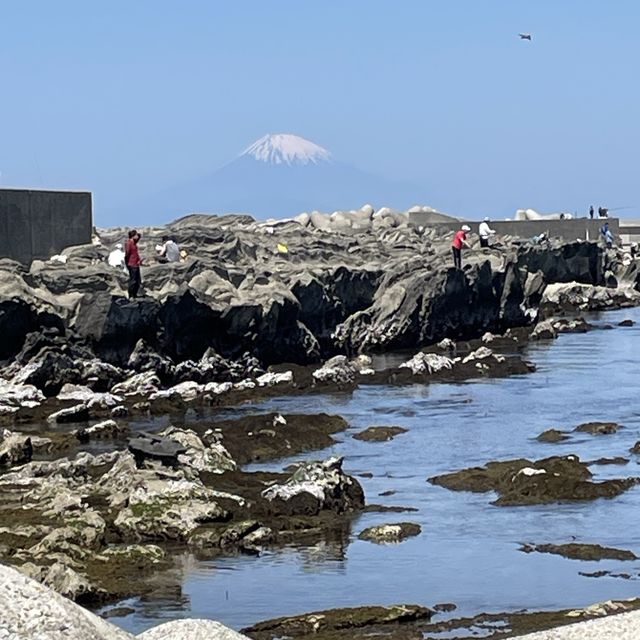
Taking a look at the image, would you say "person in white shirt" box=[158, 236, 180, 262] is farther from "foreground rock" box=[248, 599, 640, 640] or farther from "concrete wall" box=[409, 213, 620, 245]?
"concrete wall" box=[409, 213, 620, 245]

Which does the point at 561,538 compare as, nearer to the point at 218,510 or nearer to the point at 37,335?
the point at 218,510

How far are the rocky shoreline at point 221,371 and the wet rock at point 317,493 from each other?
0.09 ft

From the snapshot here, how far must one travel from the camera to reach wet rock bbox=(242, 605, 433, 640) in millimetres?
12742

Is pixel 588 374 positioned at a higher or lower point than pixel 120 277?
lower

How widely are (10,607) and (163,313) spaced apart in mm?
25670

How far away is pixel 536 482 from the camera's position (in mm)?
19516

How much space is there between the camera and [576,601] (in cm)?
1382

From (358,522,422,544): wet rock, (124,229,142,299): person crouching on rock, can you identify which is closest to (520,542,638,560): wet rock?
(358,522,422,544): wet rock

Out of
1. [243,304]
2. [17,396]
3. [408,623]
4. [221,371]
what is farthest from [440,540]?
[243,304]

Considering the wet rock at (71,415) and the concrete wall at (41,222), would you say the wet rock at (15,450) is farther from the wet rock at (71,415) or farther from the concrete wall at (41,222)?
the concrete wall at (41,222)

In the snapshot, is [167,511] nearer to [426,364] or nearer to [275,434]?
[275,434]

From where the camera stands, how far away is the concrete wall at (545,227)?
73.7 meters

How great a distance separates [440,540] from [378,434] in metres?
8.41

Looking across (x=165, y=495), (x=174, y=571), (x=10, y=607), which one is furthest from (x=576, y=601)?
(x=10, y=607)
